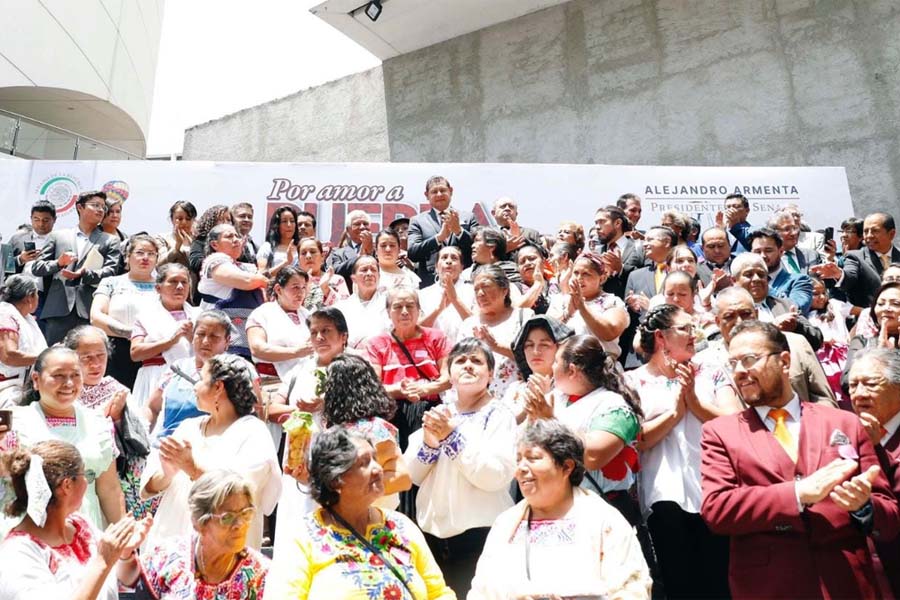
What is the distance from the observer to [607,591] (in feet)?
8.45

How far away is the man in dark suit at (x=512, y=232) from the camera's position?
21.7 feet

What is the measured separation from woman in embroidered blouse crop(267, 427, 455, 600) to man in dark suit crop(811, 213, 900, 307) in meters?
4.62

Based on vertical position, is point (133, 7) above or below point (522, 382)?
above

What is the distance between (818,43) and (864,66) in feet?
2.33

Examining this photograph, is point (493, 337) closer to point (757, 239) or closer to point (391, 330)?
point (391, 330)

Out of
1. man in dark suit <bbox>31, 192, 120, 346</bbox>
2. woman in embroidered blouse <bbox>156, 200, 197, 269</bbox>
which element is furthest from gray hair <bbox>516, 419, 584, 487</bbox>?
man in dark suit <bbox>31, 192, 120, 346</bbox>

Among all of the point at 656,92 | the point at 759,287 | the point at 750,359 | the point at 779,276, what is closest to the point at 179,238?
the point at 759,287

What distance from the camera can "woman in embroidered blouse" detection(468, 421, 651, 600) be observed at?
261 cm

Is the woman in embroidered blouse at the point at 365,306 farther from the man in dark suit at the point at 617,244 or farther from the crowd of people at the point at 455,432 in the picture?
the man in dark suit at the point at 617,244

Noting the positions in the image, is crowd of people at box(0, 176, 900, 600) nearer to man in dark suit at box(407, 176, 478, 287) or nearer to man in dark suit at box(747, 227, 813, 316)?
man in dark suit at box(747, 227, 813, 316)

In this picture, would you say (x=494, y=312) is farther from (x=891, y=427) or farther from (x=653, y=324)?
(x=891, y=427)

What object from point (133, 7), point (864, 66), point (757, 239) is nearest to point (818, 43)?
point (864, 66)

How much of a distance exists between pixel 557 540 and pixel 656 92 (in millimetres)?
10892

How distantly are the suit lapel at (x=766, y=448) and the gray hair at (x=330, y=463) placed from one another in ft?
4.61
